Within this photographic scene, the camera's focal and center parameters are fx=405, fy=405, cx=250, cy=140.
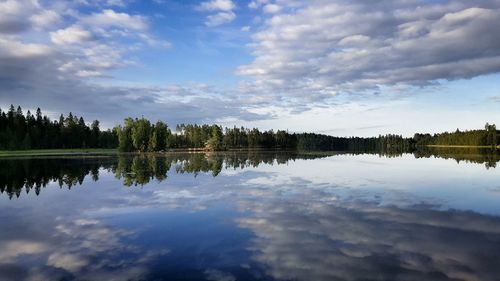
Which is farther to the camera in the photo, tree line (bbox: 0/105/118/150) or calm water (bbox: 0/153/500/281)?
tree line (bbox: 0/105/118/150)

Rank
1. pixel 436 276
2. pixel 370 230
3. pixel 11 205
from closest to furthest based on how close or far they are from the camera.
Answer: pixel 436 276, pixel 370 230, pixel 11 205

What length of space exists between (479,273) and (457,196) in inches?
757

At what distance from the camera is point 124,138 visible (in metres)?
153

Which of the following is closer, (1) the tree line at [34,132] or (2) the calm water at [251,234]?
(2) the calm water at [251,234]

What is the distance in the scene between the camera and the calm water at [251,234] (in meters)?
13.2

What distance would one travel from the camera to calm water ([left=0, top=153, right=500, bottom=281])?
43.5 feet

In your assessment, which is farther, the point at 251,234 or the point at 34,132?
the point at 34,132

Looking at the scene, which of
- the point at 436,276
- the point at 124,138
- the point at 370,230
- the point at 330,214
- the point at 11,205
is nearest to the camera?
the point at 436,276

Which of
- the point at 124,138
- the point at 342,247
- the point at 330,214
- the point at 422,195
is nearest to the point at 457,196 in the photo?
the point at 422,195

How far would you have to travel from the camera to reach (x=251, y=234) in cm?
1823

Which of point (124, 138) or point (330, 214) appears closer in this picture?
point (330, 214)

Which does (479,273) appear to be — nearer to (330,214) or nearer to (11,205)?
(330,214)

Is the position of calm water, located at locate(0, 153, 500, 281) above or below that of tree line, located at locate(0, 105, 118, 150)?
below

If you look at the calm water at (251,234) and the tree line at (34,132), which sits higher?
the tree line at (34,132)
